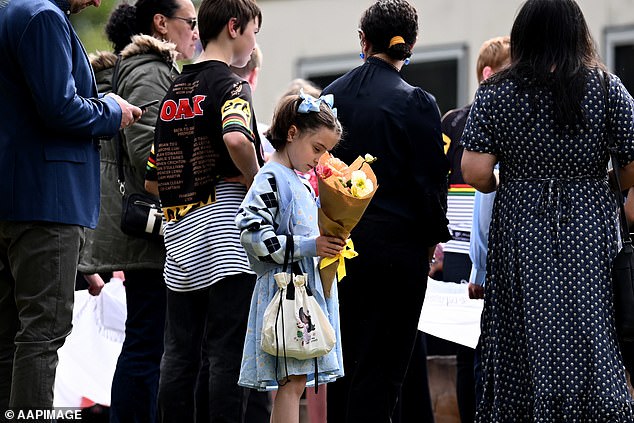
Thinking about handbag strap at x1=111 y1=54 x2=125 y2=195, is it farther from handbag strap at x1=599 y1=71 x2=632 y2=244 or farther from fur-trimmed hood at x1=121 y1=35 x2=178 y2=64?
handbag strap at x1=599 y1=71 x2=632 y2=244

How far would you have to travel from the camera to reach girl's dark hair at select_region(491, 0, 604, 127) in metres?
4.77

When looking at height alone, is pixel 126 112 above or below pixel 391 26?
below

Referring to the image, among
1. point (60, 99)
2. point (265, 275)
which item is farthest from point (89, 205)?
point (265, 275)

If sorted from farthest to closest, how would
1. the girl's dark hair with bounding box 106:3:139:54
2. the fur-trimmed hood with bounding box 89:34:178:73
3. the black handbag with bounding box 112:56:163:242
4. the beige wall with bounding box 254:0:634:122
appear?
the beige wall with bounding box 254:0:634:122
the girl's dark hair with bounding box 106:3:139:54
the fur-trimmed hood with bounding box 89:34:178:73
the black handbag with bounding box 112:56:163:242

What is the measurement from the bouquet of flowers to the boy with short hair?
51 centimetres

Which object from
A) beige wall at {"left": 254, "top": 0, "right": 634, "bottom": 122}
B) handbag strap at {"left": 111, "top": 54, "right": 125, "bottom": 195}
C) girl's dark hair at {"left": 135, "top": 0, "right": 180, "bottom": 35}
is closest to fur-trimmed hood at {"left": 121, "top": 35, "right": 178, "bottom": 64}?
handbag strap at {"left": 111, "top": 54, "right": 125, "bottom": 195}

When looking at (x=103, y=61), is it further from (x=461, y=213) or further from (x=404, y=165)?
(x=461, y=213)

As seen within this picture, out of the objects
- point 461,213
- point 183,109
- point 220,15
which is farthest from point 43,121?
point 461,213

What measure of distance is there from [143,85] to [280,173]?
1.41 meters

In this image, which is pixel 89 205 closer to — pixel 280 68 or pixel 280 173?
pixel 280 173

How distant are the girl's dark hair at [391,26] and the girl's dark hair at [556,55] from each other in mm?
827

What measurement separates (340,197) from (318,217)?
6.3 inches

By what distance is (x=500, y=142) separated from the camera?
4902 millimetres

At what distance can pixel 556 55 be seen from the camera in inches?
191
